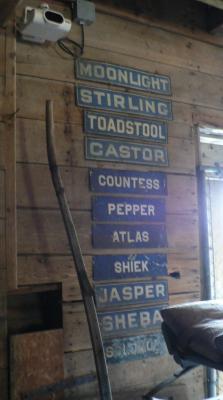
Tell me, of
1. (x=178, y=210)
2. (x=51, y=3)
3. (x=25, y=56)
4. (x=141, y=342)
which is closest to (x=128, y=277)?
(x=141, y=342)

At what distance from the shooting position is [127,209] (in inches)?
97.8

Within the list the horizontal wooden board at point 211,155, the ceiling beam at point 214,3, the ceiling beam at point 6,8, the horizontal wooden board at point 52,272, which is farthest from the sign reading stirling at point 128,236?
the ceiling beam at point 214,3

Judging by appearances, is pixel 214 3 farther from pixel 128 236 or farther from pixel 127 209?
pixel 128 236

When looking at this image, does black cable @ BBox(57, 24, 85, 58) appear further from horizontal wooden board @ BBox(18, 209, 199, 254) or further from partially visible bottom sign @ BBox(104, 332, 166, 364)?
partially visible bottom sign @ BBox(104, 332, 166, 364)

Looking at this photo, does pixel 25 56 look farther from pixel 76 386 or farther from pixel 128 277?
pixel 76 386

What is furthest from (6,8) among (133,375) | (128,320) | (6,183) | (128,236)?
(133,375)

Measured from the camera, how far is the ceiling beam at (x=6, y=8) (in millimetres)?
1951

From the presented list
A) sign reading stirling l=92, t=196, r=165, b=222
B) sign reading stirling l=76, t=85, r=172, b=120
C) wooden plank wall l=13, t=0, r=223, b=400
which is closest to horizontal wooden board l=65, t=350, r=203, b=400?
wooden plank wall l=13, t=0, r=223, b=400

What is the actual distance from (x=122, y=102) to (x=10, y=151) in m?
0.73

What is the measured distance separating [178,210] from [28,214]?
903 millimetres

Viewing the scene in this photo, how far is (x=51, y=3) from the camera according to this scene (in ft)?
7.89

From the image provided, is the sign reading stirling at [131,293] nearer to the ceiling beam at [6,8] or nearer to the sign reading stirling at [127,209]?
the sign reading stirling at [127,209]

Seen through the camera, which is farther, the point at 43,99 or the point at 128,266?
the point at 128,266

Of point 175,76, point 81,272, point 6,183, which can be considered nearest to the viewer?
point 81,272
